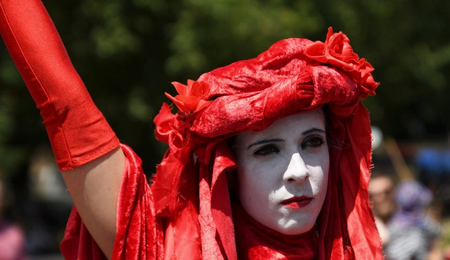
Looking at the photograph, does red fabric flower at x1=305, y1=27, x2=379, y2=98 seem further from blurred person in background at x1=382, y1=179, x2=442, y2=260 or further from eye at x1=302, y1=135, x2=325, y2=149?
blurred person in background at x1=382, y1=179, x2=442, y2=260

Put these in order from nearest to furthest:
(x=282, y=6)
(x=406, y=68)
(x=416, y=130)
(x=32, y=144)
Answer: (x=282, y=6), (x=32, y=144), (x=406, y=68), (x=416, y=130)

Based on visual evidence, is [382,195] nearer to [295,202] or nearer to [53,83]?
[295,202]

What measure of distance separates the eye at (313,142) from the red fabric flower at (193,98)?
0.38 metres

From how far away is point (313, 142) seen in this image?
272cm

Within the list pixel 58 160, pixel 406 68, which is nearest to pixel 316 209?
pixel 58 160

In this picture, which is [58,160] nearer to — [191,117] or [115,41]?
[191,117]

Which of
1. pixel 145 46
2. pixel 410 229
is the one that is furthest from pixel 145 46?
pixel 410 229

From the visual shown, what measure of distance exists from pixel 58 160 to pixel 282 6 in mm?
7549

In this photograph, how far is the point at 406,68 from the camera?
15.8 m

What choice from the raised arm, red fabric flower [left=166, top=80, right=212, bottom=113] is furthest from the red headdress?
the raised arm

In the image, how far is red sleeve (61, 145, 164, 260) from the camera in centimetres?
259

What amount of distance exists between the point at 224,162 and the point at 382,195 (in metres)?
2.94

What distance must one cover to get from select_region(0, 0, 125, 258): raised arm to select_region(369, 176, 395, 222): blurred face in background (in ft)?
10.2

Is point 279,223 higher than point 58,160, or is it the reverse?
point 58,160
